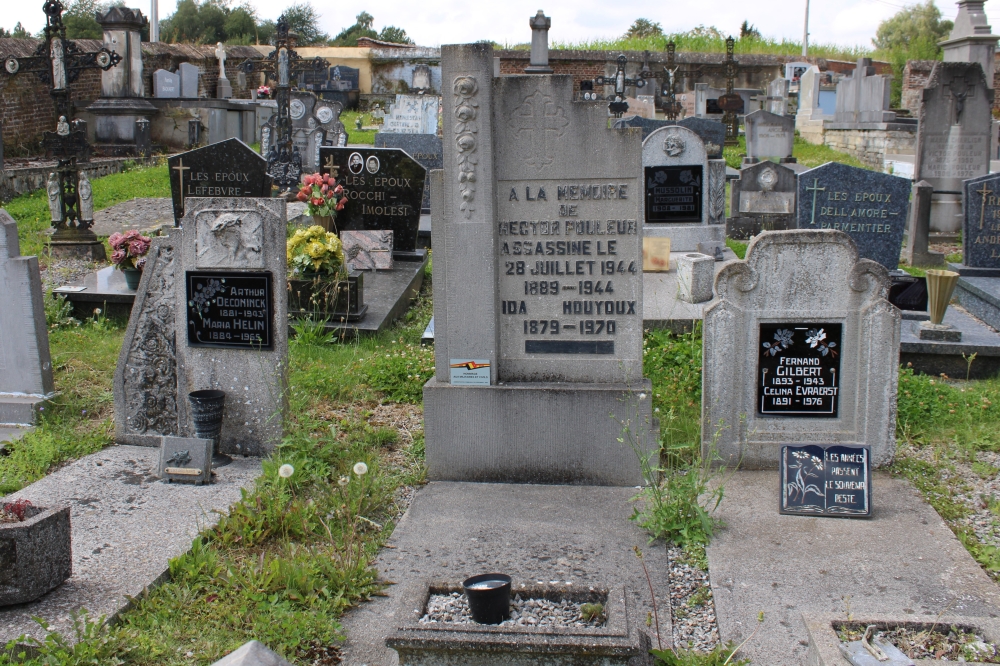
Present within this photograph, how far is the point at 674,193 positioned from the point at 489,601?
8883 millimetres

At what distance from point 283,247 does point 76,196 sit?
259 inches

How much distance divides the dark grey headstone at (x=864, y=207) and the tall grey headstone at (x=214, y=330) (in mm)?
5455

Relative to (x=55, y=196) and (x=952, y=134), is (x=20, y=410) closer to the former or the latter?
(x=55, y=196)

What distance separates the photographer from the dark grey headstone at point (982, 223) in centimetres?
872

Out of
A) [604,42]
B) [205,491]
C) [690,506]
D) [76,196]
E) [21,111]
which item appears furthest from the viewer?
[604,42]

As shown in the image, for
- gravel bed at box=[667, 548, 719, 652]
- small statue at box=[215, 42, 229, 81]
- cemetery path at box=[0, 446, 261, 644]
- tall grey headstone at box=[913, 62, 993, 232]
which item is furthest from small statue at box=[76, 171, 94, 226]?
small statue at box=[215, 42, 229, 81]

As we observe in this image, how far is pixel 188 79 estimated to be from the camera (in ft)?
73.7

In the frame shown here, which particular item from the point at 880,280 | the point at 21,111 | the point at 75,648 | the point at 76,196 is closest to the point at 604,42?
→ the point at 21,111

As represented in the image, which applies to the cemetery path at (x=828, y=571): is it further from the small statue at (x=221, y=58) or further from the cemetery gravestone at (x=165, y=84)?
the small statue at (x=221, y=58)

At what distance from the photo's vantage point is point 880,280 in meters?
4.86

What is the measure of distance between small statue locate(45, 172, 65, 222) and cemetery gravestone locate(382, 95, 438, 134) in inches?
334

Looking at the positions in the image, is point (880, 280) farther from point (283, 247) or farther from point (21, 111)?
point (21, 111)

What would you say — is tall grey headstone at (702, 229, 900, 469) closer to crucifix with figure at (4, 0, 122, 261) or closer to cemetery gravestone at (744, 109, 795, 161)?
crucifix with figure at (4, 0, 122, 261)

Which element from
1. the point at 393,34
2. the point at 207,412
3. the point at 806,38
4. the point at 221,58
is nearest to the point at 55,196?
the point at 207,412
